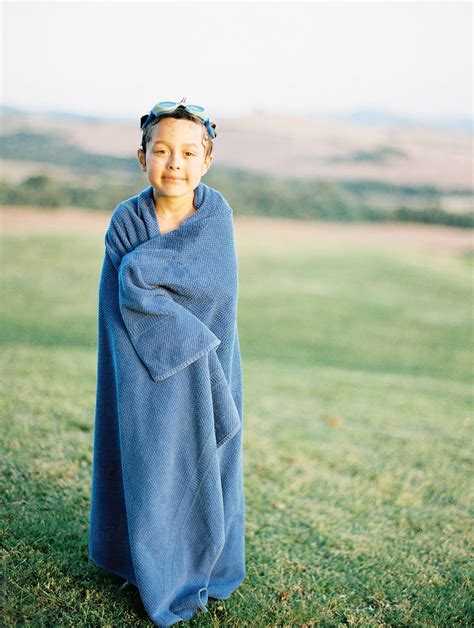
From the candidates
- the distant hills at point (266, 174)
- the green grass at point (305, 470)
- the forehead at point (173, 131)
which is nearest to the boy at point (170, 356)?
the forehead at point (173, 131)

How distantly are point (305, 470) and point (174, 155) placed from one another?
3.12 meters

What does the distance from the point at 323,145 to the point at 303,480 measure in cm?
1634

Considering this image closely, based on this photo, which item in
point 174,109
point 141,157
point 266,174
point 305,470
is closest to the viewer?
point 174,109

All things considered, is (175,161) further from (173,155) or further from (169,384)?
(169,384)

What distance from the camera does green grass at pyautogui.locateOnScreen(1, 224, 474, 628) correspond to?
311 cm

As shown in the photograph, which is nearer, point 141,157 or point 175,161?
point 175,161

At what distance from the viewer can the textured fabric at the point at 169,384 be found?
99.2 inches

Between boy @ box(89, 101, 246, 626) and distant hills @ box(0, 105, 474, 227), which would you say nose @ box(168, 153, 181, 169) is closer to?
boy @ box(89, 101, 246, 626)

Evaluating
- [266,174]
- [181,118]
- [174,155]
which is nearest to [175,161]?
[174,155]

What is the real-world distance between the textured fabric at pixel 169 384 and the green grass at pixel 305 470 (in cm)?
36

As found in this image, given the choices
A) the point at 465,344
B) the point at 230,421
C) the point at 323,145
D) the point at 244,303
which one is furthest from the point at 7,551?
the point at 323,145

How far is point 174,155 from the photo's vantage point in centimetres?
253

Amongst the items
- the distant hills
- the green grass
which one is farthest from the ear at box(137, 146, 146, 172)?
the distant hills

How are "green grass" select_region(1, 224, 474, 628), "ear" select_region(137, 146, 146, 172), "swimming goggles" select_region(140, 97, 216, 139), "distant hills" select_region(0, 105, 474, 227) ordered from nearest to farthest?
"swimming goggles" select_region(140, 97, 216, 139) < "ear" select_region(137, 146, 146, 172) < "green grass" select_region(1, 224, 474, 628) < "distant hills" select_region(0, 105, 474, 227)
